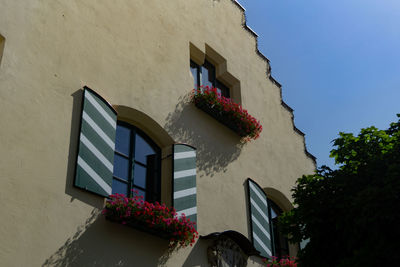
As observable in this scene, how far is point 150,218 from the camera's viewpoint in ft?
23.4

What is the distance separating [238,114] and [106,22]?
10.4 ft

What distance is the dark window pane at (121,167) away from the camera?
7616 mm

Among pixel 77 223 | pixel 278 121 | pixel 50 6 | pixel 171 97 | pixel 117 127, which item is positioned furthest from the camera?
pixel 278 121

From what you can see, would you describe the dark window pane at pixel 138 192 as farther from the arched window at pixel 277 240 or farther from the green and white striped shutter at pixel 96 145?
the arched window at pixel 277 240

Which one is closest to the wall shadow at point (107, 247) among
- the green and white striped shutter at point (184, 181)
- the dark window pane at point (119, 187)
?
the dark window pane at point (119, 187)

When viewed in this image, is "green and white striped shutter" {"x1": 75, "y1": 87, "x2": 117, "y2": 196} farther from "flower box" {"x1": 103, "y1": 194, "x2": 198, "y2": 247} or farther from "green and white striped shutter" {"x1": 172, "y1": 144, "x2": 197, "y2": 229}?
"green and white striped shutter" {"x1": 172, "y1": 144, "x2": 197, "y2": 229}

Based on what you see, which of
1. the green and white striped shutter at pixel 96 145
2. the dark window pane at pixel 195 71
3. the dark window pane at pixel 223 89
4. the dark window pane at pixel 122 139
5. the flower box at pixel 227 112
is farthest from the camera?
the dark window pane at pixel 223 89

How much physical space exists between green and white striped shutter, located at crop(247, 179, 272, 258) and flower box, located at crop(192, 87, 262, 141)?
101 centimetres

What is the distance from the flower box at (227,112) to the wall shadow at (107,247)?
295 cm

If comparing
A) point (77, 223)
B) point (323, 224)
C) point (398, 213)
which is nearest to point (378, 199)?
point (398, 213)

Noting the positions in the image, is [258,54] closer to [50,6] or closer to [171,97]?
[171,97]

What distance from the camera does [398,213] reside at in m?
5.85

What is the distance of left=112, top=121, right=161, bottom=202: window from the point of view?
766cm

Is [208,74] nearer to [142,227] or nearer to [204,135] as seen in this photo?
[204,135]
